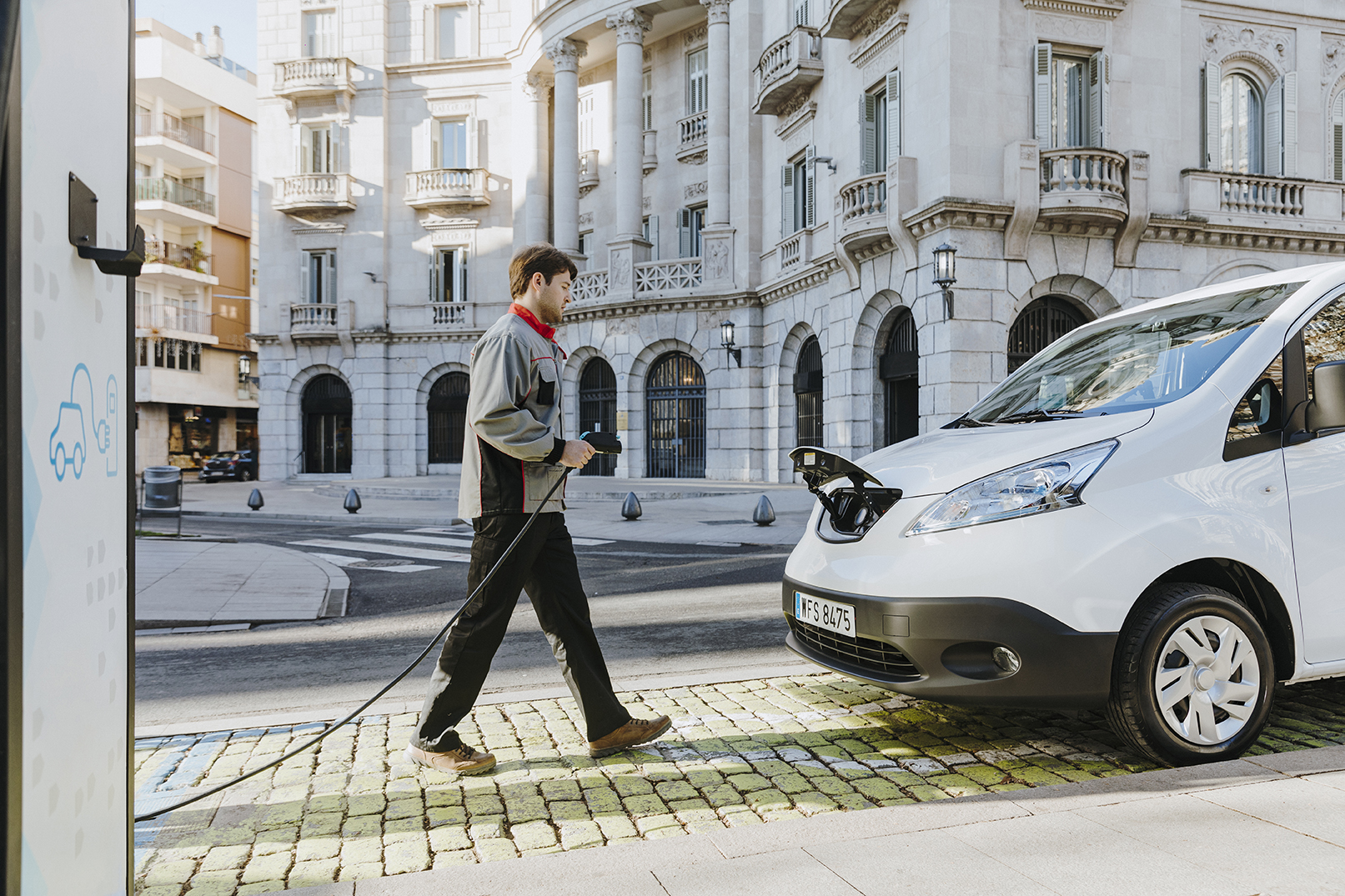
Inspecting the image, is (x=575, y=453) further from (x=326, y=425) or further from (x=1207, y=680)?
(x=326, y=425)

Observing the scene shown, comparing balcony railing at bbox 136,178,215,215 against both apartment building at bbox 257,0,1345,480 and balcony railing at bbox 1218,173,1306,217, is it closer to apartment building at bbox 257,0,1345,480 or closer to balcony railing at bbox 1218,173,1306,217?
apartment building at bbox 257,0,1345,480

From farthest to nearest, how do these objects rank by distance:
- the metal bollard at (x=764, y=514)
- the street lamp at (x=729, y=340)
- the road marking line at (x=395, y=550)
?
the street lamp at (x=729, y=340) → the metal bollard at (x=764, y=514) → the road marking line at (x=395, y=550)

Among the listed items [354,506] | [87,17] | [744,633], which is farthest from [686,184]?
[87,17]

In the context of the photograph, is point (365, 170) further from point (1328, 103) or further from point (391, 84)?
point (1328, 103)

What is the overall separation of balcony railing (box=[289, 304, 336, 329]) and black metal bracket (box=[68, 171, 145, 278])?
34.7 meters

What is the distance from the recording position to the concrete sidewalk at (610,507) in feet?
46.9

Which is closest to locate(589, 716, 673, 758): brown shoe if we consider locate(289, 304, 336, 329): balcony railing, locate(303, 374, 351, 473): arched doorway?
locate(289, 304, 336, 329): balcony railing

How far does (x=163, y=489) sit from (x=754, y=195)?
56.2 ft

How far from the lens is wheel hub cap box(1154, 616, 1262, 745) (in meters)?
3.44

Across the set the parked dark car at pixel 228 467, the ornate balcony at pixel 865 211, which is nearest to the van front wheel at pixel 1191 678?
the ornate balcony at pixel 865 211

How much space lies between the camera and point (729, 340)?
83.0ft

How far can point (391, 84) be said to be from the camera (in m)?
34.5

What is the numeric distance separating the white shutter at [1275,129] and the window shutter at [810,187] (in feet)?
30.6

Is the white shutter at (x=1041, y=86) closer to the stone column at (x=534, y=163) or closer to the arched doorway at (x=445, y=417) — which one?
the stone column at (x=534, y=163)
